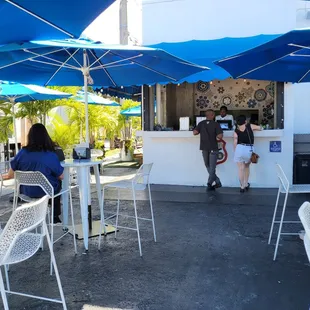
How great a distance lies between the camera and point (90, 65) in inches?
199

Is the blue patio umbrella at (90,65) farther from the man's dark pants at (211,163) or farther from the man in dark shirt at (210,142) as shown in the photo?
the man's dark pants at (211,163)

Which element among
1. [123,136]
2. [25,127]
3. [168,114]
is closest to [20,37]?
[168,114]

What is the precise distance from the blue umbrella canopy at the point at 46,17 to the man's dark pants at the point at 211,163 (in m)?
4.95

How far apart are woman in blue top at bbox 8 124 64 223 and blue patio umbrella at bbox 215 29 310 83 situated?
2.25m

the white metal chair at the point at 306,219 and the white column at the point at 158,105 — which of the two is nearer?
the white metal chair at the point at 306,219

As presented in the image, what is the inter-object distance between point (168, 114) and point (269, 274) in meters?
7.06

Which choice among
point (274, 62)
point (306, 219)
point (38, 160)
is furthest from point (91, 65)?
point (306, 219)

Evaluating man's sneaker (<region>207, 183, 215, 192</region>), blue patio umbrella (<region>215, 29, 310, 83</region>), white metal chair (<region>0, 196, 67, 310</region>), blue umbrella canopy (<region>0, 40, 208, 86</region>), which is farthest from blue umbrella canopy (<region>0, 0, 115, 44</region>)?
man's sneaker (<region>207, 183, 215, 192</region>)

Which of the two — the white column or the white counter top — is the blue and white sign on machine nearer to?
the white counter top

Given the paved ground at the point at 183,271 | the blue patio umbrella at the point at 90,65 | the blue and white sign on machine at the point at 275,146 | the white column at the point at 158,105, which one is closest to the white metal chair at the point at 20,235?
the paved ground at the point at 183,271

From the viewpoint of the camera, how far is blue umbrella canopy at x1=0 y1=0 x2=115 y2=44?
2934 mm

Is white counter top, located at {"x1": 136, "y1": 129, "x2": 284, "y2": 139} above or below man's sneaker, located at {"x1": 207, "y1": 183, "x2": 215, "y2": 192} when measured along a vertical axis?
above

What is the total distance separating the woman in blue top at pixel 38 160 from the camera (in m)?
4.07

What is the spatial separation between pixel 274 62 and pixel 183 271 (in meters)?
2.88
